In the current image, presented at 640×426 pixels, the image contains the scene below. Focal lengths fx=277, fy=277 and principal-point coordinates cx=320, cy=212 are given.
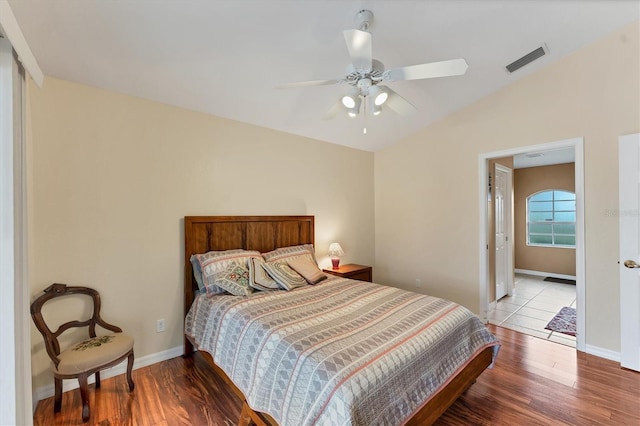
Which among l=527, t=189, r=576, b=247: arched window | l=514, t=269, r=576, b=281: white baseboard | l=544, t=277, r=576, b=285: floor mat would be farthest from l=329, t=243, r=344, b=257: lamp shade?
l=527, t=189, r=576, b=247: arched window

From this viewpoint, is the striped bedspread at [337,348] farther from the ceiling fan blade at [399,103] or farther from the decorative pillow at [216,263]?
the ceiling fan blade at [399,103]

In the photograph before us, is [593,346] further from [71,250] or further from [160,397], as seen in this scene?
[71,250]

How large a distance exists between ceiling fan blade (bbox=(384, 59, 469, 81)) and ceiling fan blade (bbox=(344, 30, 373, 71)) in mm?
185

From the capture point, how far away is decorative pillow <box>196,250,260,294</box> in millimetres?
2533

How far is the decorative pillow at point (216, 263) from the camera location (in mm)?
2533

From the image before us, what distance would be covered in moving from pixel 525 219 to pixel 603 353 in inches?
181

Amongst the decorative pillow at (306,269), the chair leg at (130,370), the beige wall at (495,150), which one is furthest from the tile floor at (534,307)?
the chair leg at (130,370)

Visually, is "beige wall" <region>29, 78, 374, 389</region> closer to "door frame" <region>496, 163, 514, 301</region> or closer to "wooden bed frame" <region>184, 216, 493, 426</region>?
"wooden bed frame" <region>184, 216, 493, 426</region>

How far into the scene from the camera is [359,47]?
1.63m

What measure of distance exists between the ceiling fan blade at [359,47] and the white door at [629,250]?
263 centimetres

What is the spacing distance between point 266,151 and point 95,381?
2707 millimetres

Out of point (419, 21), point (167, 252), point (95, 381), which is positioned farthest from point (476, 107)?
point (95, 381)

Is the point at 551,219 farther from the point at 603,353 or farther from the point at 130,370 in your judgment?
the point at 130,370

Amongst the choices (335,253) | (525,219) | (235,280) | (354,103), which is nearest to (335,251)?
Result: (335,253)
